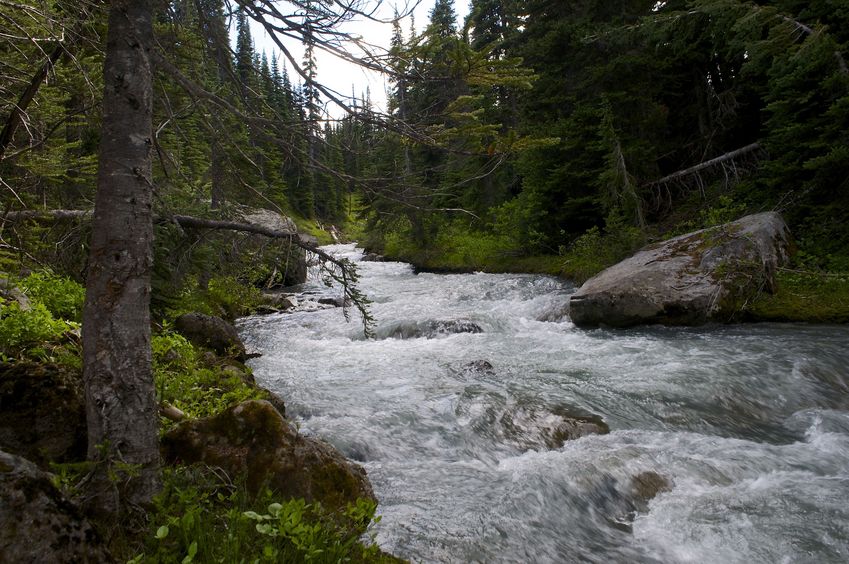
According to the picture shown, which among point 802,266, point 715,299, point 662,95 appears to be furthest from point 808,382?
point 662,95

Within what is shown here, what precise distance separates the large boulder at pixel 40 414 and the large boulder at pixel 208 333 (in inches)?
195

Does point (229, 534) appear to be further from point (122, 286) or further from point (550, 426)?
point (550, 426)

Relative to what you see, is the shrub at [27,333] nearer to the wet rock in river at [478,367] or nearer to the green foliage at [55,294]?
the green foliage at [55,294]

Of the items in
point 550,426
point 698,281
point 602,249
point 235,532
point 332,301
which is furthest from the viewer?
point 332,301

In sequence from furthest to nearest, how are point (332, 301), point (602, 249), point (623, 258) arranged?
point (332, 301) → point (602, 249) → point (623, 258)

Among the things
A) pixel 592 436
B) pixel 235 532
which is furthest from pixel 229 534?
pixel 592 436

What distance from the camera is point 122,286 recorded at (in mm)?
2779

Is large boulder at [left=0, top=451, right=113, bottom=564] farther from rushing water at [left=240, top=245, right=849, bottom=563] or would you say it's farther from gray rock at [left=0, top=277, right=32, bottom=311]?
gray rock at [left=0, top=277, right=32, bottom=311]

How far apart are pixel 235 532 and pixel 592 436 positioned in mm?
4397

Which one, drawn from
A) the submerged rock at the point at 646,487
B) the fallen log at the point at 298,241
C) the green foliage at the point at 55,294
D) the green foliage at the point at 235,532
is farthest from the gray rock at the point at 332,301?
the green foliage at the point at 235,532

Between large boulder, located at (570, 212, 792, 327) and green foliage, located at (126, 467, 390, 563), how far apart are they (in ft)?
29.0

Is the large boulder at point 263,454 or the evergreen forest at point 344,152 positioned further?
the large boulder at point 263,454

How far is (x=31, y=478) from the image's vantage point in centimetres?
232

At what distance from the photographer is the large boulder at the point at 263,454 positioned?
3.76m
